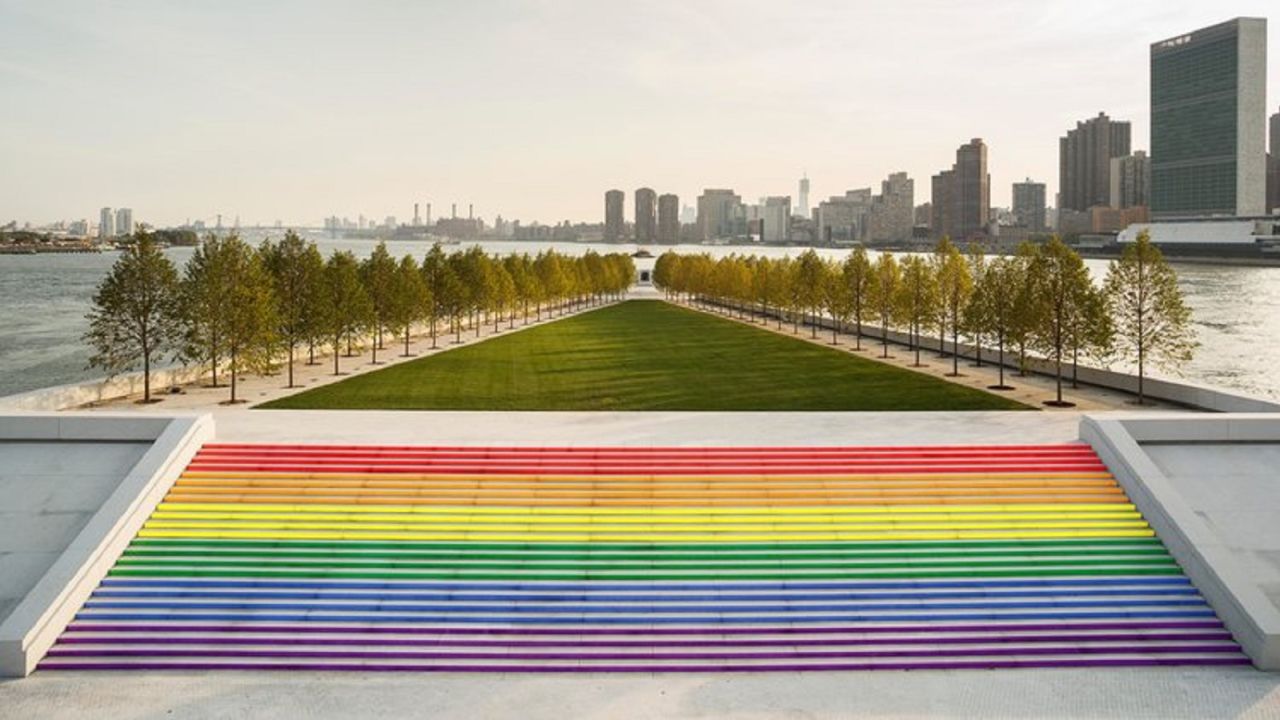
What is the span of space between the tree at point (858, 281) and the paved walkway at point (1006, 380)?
2063 millimetres

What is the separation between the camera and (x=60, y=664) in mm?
16547

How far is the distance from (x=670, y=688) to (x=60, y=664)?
10.1m

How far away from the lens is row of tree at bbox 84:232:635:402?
1549 inches

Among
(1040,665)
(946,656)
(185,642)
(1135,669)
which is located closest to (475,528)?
(185,642)

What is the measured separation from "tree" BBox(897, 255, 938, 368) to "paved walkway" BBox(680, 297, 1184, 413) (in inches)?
47.3

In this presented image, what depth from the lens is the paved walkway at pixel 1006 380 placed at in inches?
1383

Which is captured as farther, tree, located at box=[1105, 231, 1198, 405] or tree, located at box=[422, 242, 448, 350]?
tree, located at box=[422, 242, 448, 350]

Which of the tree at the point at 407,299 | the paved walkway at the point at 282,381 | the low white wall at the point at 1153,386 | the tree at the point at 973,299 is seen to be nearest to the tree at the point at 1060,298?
the low white wall at the point at 1153,386

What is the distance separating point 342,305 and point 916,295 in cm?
3005

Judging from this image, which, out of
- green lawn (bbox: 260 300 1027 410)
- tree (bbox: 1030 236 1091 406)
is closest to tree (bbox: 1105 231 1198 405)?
tree (bbox: 1030 236 1091 406)

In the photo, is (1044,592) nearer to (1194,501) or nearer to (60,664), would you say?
(1194,501)

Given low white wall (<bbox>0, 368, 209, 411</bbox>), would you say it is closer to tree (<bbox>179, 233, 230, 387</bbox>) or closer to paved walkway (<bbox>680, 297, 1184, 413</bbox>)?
tree (<bbox>179, 233, 230, 387</bbox>)

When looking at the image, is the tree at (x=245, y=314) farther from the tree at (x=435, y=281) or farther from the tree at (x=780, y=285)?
the tree at (x=780, y=285)

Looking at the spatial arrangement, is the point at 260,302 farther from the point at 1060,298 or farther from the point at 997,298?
the point at 1060,298
